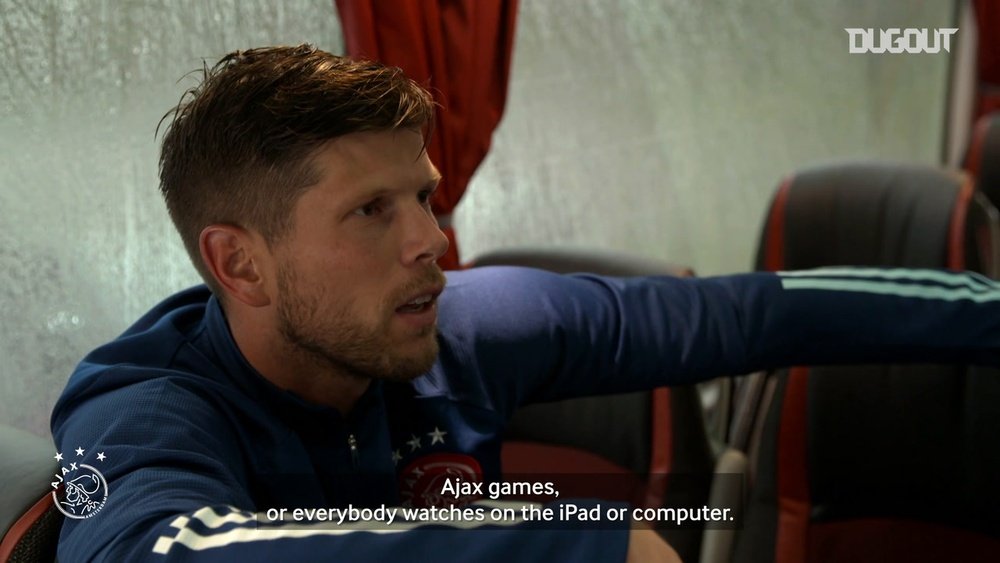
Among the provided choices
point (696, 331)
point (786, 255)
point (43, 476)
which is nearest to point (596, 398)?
point (696, 331)

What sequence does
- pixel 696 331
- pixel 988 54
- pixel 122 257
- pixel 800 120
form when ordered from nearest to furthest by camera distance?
pixel 696 331 < pixel 122 257 < pixel 800 120 < pixel 988 54

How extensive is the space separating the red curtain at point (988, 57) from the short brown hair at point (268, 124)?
2768mm

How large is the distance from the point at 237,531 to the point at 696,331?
25.8 inches

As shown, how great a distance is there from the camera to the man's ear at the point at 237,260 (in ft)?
3.43

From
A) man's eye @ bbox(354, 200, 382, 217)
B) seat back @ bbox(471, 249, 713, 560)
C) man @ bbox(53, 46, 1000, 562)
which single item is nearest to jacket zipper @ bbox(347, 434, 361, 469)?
man @ bbox(53, 46, 1000, 562)

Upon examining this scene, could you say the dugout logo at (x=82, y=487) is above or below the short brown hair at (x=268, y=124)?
below

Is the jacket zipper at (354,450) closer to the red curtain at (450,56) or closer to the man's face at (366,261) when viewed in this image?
the man's face at (366,261)

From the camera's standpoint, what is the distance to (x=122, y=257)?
157 centimetres

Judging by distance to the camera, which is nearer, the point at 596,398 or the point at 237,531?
the point at 237,531

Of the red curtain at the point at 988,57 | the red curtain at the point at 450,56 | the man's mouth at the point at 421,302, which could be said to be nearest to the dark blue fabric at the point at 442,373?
the man's mouth at the point at 421,302

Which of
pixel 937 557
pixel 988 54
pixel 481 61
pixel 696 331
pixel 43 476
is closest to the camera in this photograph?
pixel 43 476

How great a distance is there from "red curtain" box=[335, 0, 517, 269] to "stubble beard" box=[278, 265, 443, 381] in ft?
2.17

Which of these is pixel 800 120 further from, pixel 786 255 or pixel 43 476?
pixel 43 476

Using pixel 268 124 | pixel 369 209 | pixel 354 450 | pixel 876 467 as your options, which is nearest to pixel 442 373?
pixel 354 450
